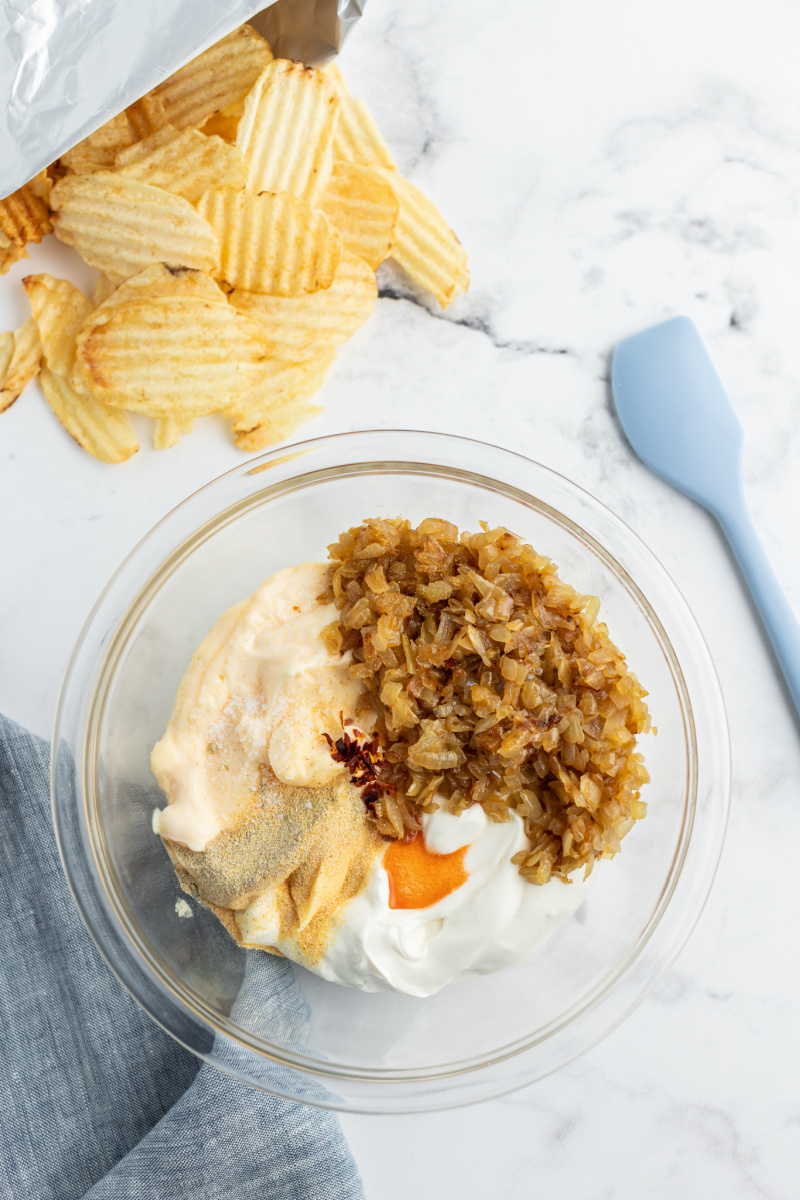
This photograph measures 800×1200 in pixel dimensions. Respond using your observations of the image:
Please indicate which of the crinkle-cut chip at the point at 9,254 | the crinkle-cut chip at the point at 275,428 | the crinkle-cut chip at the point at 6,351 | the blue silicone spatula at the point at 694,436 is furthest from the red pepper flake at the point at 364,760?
the crinkle-cut chip at the point at 9,254

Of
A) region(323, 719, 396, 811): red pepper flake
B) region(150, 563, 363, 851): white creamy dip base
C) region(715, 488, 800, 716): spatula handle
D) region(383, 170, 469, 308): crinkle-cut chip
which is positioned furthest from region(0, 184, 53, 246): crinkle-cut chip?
region(715, 488, 800, 716): spatula handle

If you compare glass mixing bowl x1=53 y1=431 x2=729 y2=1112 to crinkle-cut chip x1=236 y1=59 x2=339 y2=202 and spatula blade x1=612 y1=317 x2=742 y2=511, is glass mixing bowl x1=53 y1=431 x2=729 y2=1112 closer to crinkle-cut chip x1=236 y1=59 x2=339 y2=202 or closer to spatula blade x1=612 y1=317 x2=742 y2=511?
spatula blade x1=612 y1=317 x2=742 y2=511

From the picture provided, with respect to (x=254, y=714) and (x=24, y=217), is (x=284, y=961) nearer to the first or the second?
(x=254, y=714)

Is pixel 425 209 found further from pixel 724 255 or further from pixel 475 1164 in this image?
pixel 475 1164

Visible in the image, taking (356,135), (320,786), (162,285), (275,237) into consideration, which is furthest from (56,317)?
(320,786)

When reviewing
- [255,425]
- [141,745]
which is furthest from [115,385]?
[141,745]

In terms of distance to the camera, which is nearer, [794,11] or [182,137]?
[182,137]
